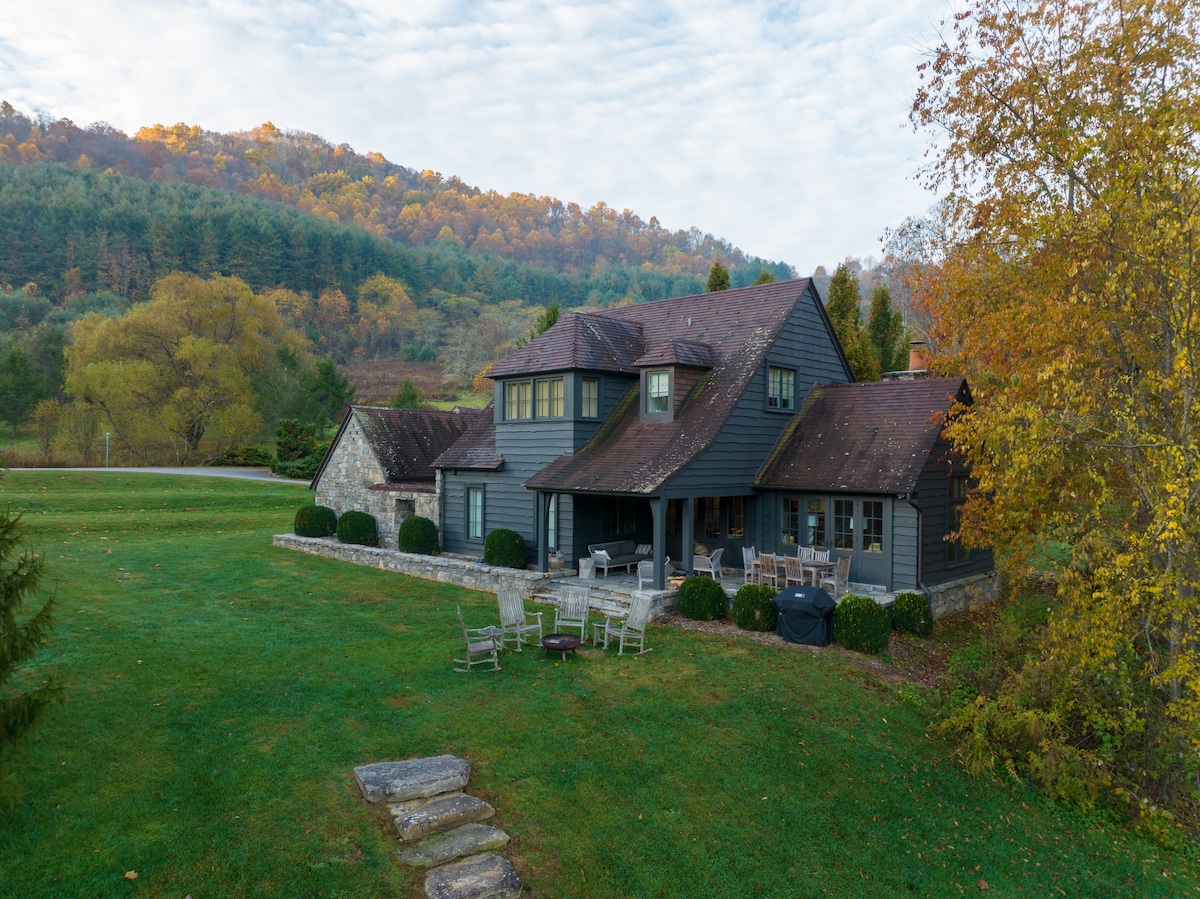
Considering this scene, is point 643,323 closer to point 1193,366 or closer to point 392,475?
point 392,475

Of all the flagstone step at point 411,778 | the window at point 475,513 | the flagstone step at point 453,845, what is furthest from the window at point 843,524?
the flagstone step at point 453,845

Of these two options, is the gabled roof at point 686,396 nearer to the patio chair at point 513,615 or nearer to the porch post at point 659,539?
the porch post at point 659,539

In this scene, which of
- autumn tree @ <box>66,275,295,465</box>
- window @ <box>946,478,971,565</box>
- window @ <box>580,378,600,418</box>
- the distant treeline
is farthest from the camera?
the distant treeline

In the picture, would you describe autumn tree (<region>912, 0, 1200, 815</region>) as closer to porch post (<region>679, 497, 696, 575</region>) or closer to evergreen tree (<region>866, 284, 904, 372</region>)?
porch post (<region>679, 497, 696, 575</region>)

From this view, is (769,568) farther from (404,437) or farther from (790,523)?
(404,437)

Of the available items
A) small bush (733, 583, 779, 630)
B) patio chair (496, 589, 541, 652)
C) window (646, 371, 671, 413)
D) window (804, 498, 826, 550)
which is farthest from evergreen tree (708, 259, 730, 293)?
patio chair (496, 589, 541, 652)

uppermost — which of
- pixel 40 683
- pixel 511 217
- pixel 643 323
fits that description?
pixel 511 217

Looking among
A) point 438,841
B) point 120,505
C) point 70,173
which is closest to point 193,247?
point 70,173
